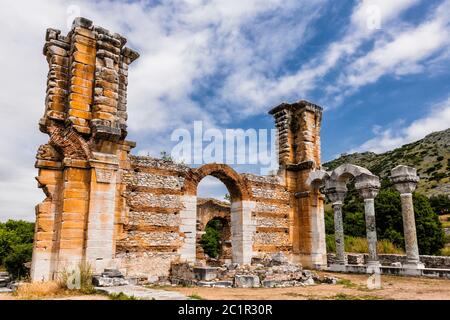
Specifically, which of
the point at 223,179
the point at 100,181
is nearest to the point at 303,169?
the point at 223,179

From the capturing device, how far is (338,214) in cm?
1532

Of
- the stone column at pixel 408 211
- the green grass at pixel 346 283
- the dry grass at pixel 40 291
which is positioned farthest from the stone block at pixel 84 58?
the stone column at pixel 408 211

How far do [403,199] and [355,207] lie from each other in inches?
1186

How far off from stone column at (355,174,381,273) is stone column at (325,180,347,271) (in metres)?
1.12

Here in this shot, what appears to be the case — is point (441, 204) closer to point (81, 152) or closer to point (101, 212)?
point (101, 212)

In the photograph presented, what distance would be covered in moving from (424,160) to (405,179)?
52840 millimetres

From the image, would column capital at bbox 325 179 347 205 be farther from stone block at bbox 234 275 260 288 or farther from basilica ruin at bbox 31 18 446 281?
stone block at bbox 234 275 260 288

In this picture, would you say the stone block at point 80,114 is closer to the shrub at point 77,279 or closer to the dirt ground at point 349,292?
the shrub at point 77,279

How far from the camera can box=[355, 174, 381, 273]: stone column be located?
13617mm

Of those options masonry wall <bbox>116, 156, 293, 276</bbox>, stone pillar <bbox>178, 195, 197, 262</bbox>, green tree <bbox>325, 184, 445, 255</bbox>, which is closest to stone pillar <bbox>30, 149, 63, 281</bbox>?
masonry wall <bbox>116, 156, 293, 276</bbox>

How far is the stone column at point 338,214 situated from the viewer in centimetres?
1509

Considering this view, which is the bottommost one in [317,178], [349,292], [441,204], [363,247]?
[349,292]
